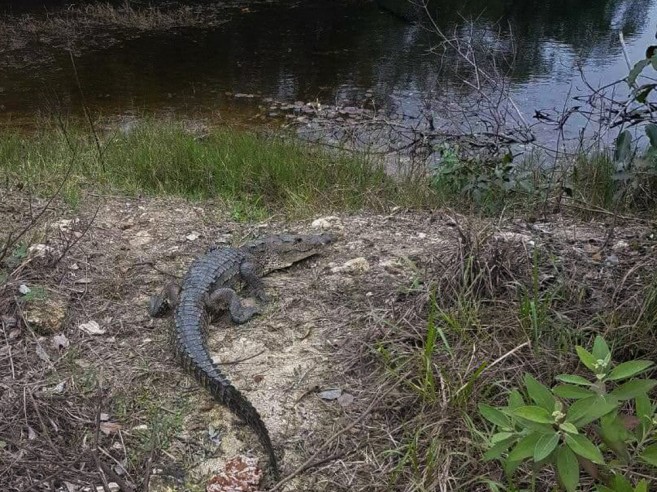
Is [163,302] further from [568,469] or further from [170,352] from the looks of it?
[568,469]

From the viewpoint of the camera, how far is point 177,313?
3.19m

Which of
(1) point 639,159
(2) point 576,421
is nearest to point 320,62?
(1) point 639,159

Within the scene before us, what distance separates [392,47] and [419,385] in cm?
1079

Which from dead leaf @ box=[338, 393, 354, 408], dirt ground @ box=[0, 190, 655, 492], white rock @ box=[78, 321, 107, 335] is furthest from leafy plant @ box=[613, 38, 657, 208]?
white rock @ box=[78, 321, 107, 335]

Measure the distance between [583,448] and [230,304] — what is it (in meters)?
2.26

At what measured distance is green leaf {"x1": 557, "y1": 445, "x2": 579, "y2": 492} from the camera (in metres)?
1.55

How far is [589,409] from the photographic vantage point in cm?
158

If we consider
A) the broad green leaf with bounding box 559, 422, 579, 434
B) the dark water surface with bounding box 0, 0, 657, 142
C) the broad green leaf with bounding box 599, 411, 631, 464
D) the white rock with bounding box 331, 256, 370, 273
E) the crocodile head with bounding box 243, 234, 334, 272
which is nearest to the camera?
the broad green leaf with bounding box 559, 422, 579, 434

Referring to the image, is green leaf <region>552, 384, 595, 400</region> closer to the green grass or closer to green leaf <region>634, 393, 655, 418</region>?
green leaf <region>634, 393, 655, 418</region>

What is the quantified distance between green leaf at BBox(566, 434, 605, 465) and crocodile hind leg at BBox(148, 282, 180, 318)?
2290mm

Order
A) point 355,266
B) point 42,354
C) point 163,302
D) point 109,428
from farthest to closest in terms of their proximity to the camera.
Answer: point 355,266 → point 163,302 → point 42,354 → point 109,428

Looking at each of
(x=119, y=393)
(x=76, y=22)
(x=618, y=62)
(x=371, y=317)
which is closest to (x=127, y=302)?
(x=119, y=393)

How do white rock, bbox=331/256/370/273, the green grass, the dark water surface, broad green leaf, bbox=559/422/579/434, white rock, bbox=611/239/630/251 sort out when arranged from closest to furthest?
broad green leaf, bbox=559/422/579/434
white rock, bbox=611/239/630/251
white rock, bbox=331/256/370/273
the green grass
the dark water surface

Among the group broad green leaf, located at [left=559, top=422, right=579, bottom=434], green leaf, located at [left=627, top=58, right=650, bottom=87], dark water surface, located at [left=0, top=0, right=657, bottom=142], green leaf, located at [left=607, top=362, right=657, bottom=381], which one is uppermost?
green leaf, located at [left=627, top=58, right=650, bottom=87]
